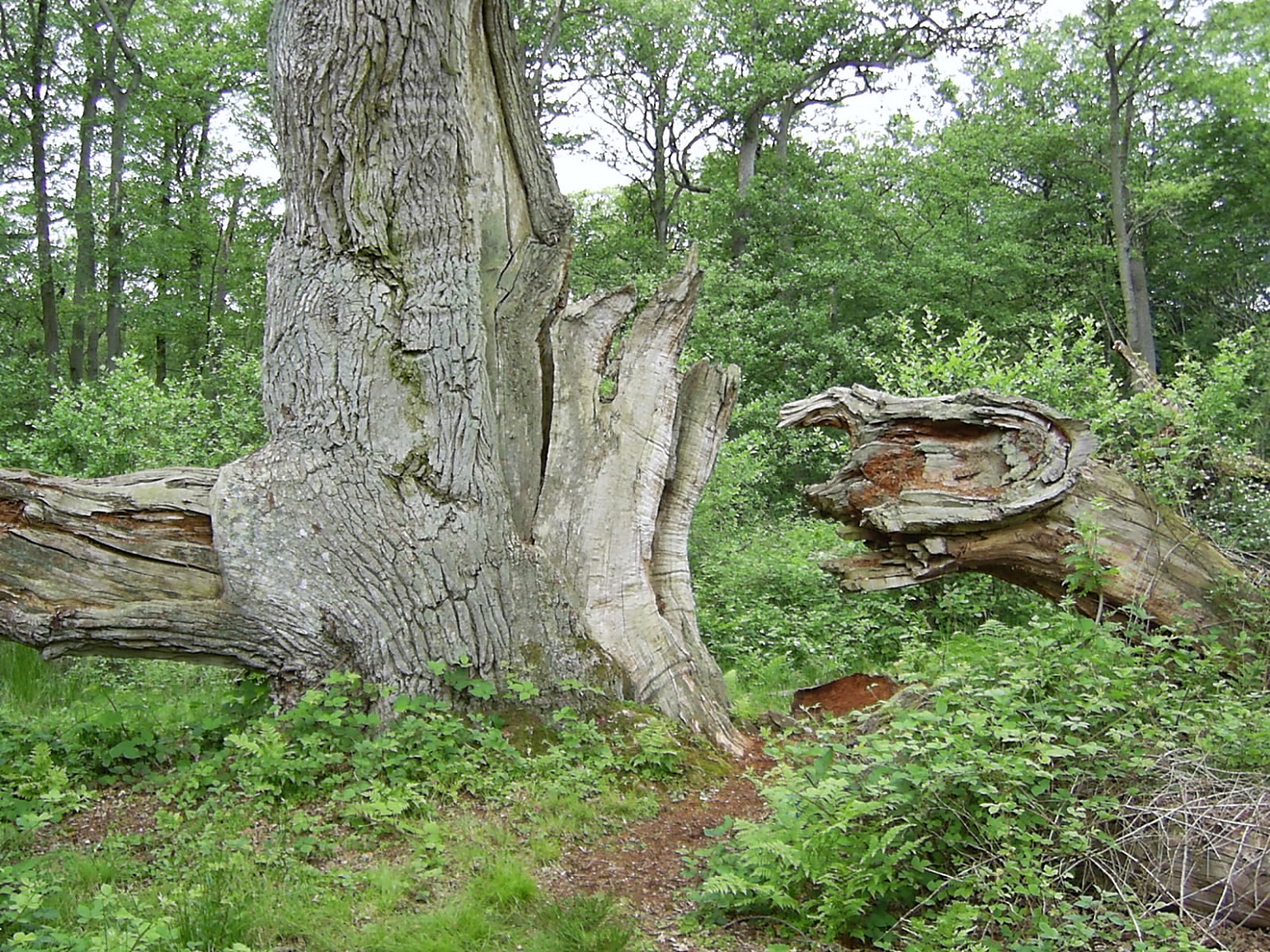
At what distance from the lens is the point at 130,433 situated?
1150 cm

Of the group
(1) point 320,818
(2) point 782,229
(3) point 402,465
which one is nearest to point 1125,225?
(2) point 782,229

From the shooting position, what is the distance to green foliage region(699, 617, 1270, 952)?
3.63 m

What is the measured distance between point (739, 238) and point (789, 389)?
5.73m

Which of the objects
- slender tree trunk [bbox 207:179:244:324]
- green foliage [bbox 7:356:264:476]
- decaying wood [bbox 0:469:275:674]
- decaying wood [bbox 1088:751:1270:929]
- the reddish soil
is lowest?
the reddish soil

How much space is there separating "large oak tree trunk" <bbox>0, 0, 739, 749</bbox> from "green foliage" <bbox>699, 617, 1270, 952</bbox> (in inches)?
79.6

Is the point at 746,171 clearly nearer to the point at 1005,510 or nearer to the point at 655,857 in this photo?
the point at 1005,510

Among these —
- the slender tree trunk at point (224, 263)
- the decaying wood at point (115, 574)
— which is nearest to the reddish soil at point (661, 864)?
the decaying wood at point (115, 574)

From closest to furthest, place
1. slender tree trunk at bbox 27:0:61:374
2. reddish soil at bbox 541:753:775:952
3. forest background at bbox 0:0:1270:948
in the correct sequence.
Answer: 1. reddish soil at bbox 541:753:775:952
2. forest background at bbox 0:0:1270:948
3. slender tree trunk at bbox 27:0:61:374

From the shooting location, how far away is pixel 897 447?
22.0 feet

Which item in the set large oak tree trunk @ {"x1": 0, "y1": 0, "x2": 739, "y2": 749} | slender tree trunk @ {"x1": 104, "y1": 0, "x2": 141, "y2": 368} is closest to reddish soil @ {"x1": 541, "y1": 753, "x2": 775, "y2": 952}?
large oak tree trunk @ {"x1": 0, "y1": 0, "x2": 739, "y2": 749}

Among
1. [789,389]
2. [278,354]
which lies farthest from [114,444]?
[789,389]

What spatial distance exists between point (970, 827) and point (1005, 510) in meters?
2.81

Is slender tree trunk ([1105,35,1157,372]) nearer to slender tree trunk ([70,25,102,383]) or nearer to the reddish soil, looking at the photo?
the reddish soil

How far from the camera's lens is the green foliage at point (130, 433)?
11.1 metres
